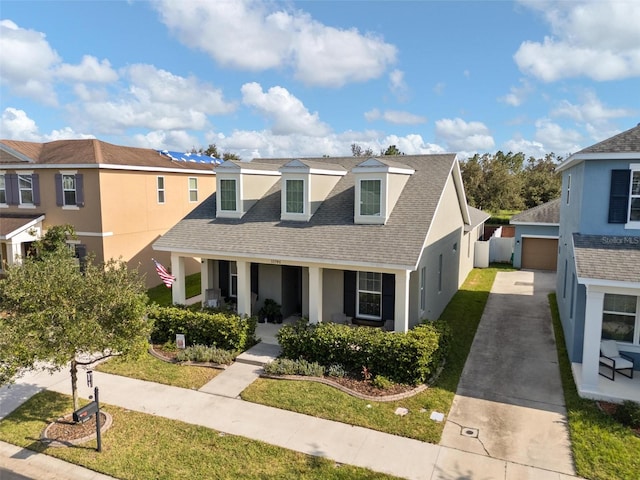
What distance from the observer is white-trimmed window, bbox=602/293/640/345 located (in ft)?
40.3

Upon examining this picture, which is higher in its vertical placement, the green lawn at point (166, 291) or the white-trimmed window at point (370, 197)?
the white-trimmed window at point (370, 197)

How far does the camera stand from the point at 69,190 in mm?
21078

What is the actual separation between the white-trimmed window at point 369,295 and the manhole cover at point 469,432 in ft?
19.0

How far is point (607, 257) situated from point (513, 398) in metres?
4.29

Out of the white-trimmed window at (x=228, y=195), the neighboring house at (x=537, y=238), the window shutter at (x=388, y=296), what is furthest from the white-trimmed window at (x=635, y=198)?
the neighboring house at (x=537, y=238)

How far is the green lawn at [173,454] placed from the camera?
852 centimetres

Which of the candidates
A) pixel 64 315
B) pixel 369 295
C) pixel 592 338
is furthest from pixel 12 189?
pixel 592 338

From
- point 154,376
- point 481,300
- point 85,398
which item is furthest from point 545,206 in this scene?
point 85,398

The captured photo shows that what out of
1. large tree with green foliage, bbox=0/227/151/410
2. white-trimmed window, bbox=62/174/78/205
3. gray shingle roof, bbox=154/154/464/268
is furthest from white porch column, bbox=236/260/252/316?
white-trimmed window, bbox=62/174/78/205

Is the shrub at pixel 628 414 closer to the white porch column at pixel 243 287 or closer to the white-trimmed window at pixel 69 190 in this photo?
the white porch column at pixel 243 287

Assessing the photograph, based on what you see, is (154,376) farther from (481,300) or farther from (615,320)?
(481,300)

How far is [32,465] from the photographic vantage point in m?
8.91

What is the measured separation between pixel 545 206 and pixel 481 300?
397 inches

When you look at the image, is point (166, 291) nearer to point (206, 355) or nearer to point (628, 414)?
point (206, 355)
